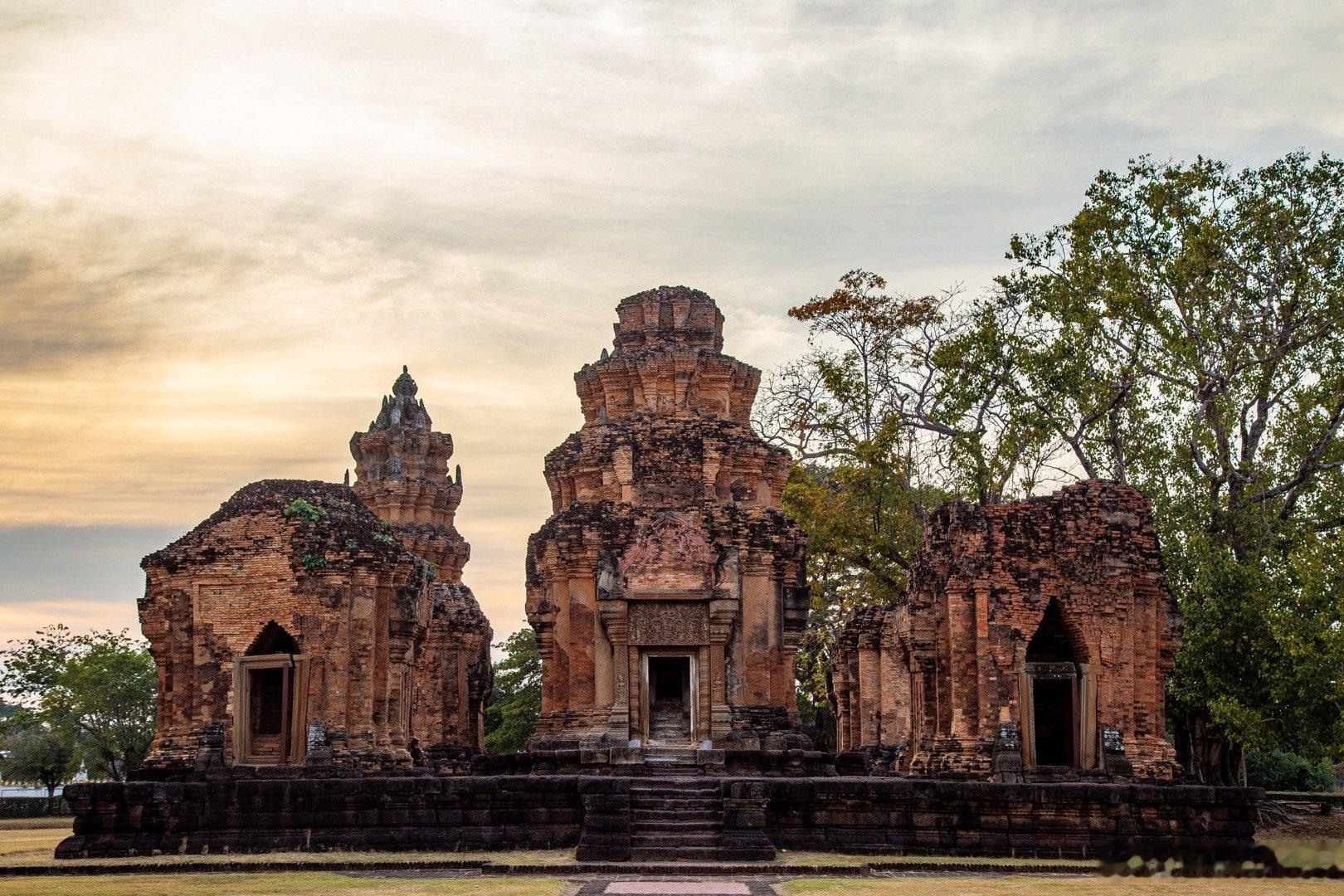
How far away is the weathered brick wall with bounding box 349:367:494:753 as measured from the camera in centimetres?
3259

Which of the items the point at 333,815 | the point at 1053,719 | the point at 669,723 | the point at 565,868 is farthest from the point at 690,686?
the point at 565,868

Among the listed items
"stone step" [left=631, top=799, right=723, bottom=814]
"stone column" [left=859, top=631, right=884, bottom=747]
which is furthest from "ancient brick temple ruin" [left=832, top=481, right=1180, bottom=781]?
"stone column" [left=859, top=631, right=884, bottom=747]

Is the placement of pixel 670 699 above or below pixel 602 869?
above

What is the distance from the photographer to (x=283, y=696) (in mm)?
20781

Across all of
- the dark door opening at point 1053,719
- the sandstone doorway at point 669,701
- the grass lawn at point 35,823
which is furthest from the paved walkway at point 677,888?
the grass lawn at point 35,823

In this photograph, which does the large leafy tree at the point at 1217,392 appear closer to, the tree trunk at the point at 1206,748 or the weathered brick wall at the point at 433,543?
the tree trunk at the point at 1206,748

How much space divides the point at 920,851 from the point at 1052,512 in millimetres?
5507

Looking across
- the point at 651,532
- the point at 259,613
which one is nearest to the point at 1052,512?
the point at 651,532

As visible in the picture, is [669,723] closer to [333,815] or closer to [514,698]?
[333,815]

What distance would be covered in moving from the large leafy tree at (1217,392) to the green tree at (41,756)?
3164 cm

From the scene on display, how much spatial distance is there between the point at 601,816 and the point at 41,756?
1417 inches

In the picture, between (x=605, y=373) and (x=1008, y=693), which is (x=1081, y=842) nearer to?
(x=1008, y=693)

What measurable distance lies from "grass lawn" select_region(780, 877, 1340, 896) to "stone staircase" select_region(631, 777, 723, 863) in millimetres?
2269

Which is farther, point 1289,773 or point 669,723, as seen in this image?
point 1289,773
